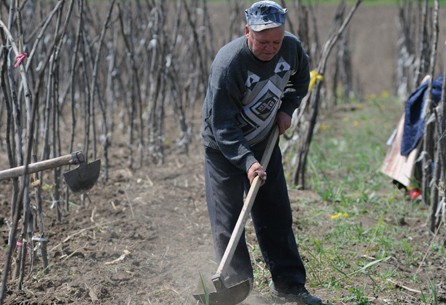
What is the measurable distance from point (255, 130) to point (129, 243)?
1220 mm

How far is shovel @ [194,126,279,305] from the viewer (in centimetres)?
289

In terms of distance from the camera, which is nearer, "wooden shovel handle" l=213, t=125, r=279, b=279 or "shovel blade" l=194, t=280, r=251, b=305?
"wooden shovel handle" l=213, t=125, r=279, b=279

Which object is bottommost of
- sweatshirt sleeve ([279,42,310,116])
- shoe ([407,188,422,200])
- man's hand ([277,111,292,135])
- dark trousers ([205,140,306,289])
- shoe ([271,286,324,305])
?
shoe ([407,188,422,200])

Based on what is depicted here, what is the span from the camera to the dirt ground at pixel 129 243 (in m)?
3.46

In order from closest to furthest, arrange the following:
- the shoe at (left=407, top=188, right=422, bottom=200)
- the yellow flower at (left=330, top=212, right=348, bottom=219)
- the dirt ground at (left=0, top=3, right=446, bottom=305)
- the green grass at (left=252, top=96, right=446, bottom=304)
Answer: the dirt ground at (left=0, top=3, right=446, bottom=305)
the green grass at (left=252, top=96, right=446, bottom=304)
the yellow flower at (left=330, top=212, right=348, bottom=219)
the shoe at (left=407, top=188, right=422, bottom=200)

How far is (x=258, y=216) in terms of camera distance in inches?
132

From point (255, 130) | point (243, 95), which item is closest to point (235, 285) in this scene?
point (255, 130)

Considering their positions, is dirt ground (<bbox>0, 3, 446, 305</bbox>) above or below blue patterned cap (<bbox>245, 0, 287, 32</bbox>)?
below

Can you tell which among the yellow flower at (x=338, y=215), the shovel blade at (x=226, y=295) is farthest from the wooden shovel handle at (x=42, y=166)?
the yellow flower at (x=338, y=215)

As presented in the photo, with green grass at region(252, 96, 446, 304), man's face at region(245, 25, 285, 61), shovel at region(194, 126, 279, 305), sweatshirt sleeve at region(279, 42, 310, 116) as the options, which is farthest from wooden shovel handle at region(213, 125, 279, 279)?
green grass at region(252, 96, 446, 304)

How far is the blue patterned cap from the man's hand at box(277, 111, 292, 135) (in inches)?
20.4

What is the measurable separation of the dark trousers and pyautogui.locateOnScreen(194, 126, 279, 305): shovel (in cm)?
10

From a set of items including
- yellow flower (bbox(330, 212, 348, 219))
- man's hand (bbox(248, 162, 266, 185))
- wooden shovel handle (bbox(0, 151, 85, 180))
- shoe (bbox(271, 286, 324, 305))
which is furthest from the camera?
yellow flower (bbox(330, 212, 348, 219))

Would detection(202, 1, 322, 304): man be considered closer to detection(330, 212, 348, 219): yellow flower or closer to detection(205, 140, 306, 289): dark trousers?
detection(205, 140, 306, 289): dark trousers
